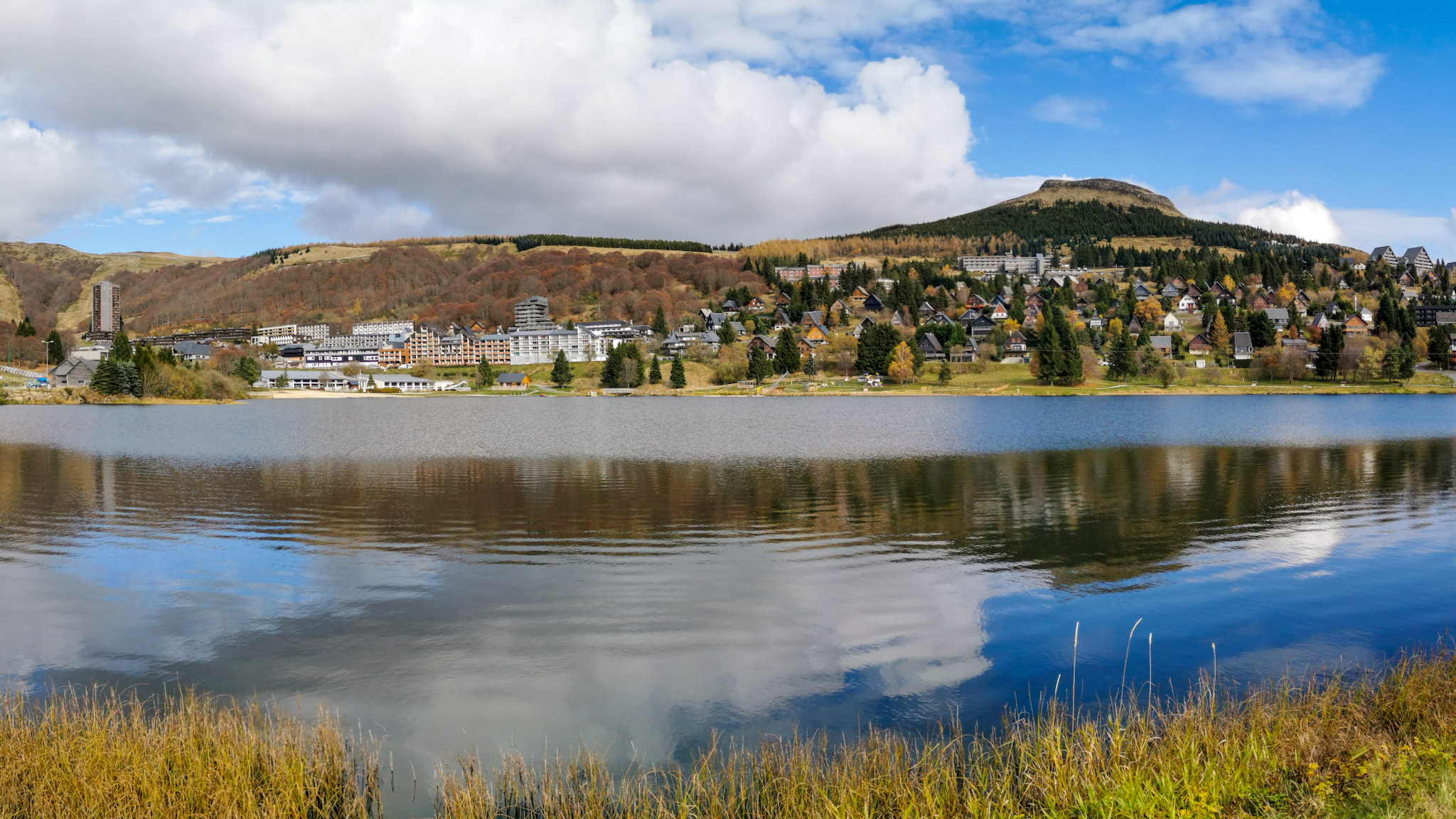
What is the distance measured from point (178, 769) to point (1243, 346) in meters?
122

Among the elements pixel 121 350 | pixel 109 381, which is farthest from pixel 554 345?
pixel 109 381

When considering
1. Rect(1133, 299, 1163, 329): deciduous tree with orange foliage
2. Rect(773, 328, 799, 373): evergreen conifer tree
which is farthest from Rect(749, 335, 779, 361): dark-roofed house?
Rect(1133, 299, 1163, 329): deciduous tree with orange foliage

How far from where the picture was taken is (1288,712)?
7562 millimetres

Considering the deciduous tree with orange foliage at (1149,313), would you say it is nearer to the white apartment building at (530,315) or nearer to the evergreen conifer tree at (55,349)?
the white apartment building at (530,315)

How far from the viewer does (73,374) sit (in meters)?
105

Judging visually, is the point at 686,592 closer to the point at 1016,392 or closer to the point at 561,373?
the point at 1016,392

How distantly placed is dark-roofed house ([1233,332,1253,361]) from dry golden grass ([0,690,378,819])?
120301 mm

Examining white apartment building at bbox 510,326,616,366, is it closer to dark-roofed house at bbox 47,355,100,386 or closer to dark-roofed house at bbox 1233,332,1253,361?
dark-roofed house at bbox 47,355,100,386

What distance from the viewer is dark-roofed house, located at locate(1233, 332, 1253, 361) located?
105062 mm

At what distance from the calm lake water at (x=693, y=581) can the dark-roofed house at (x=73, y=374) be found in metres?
92.5

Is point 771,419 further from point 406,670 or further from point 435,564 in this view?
point 406,670

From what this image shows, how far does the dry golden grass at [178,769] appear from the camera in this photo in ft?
19.9

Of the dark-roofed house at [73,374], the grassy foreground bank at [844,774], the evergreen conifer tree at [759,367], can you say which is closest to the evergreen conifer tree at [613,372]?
the evergreen conifer tree at [759,367]

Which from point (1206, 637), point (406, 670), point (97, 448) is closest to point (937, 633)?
point (1206, 637)
